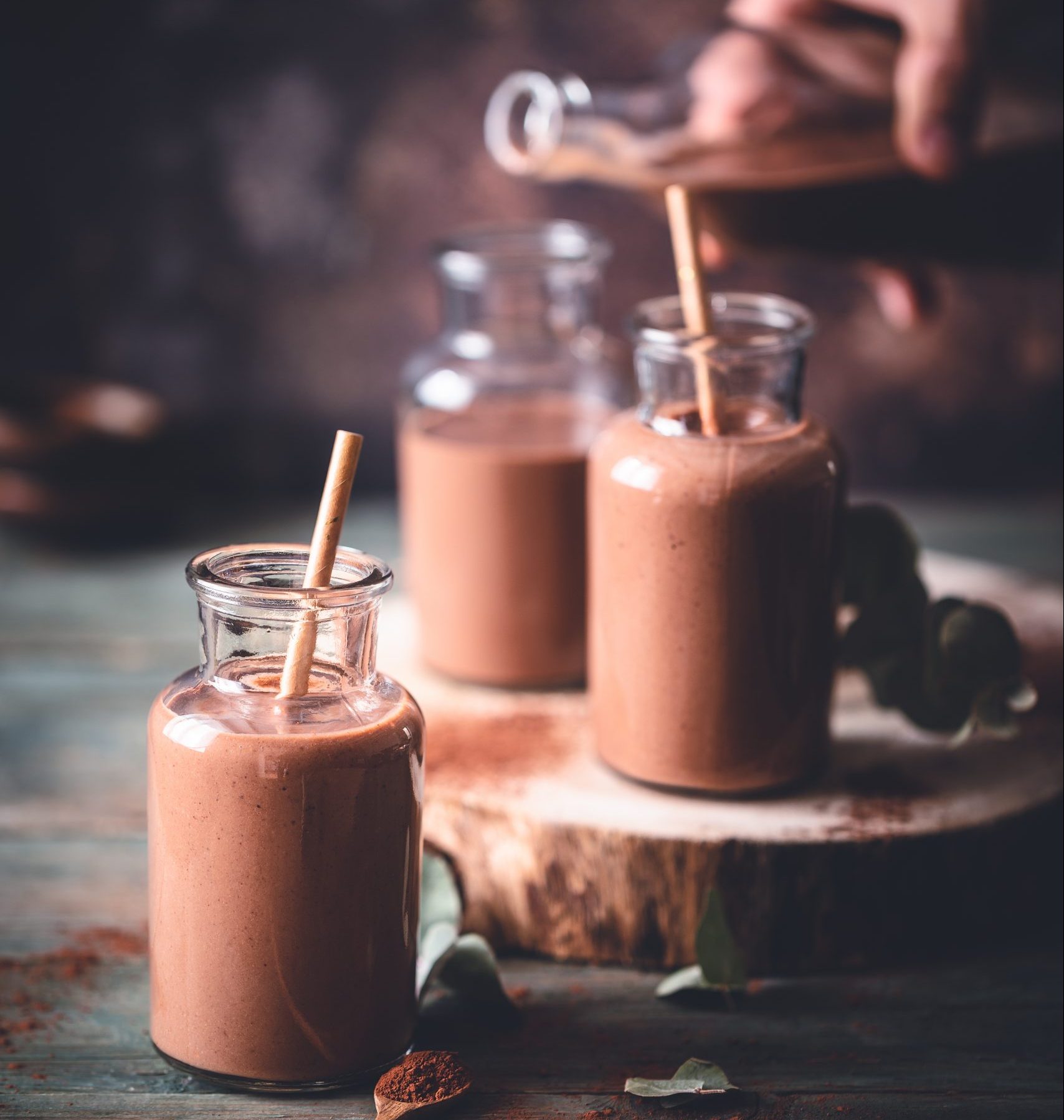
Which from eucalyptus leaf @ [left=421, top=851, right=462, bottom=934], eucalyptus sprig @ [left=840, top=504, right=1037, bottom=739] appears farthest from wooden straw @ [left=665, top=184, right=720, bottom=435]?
eucalyptus leaf @ [left=421, top=851, right=462, bottom=934]

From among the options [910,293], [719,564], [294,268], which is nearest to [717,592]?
[719,564]

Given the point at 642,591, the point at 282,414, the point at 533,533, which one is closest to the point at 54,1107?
the point at 642,591

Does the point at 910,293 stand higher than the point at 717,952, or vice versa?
the point at 910,293

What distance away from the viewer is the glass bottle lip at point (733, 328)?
1121mm

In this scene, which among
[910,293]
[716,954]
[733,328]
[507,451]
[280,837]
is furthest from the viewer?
[910,293]

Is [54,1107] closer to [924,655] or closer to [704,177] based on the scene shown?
[924,655]

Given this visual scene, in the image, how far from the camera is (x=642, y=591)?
1.13 m

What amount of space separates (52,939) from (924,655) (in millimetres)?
745

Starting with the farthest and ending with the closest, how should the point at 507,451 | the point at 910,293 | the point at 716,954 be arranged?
the point at 910,293, the point at 507,451, the point at 716,954

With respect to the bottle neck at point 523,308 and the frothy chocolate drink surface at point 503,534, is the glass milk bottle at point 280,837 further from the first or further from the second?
the bottle neck at point 523,308

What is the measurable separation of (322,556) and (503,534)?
49cm

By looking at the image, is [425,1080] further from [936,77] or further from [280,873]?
[936,77]

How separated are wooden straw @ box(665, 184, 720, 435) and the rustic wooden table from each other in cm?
43

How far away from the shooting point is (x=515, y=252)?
1.43 meters
